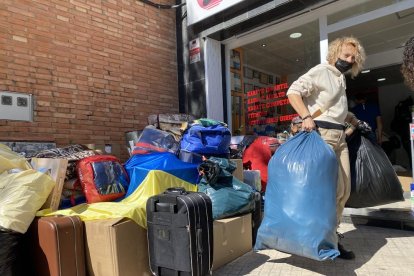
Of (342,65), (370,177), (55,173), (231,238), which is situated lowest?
(231,238)

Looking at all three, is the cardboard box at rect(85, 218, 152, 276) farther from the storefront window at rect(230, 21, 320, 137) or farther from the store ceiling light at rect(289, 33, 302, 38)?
the store ceiling light at rect(289, 33, 302, 38)

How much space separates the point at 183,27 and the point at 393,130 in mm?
5846

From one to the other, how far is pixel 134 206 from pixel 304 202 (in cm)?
121

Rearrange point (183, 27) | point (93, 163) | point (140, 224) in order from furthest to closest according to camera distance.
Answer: point (183, 27) < point (93, 163) < point (140, 224)

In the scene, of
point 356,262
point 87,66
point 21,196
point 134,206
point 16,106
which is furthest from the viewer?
point 87,66

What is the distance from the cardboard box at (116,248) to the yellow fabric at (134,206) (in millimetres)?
64

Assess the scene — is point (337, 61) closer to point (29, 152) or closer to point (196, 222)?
point (196, 222)

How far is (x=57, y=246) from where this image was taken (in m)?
2.28

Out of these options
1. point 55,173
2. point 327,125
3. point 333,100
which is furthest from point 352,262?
point 55,173

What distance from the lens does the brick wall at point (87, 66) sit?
4.11 metres

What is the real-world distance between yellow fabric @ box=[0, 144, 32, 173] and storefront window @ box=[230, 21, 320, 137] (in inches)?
138

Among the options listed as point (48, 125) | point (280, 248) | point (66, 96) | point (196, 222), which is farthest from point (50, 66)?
point (280, 248)

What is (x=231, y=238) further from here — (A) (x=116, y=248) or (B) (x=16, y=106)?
(B) (x=16, y=106)

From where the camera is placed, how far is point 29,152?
13.0 ft
